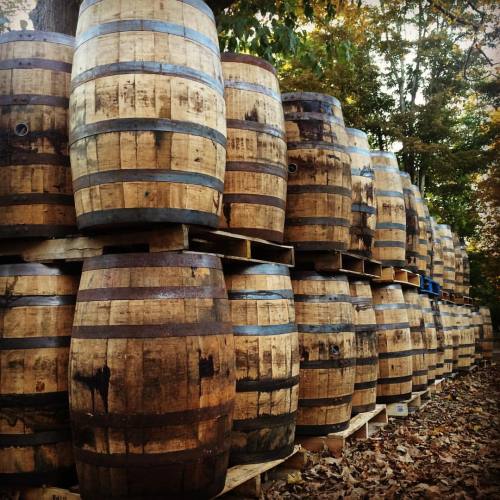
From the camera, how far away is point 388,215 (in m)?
7.84

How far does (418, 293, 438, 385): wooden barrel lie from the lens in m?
9.26

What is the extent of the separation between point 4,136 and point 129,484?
8.14 feet

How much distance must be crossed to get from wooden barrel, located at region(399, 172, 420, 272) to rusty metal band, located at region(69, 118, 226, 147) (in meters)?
5.85

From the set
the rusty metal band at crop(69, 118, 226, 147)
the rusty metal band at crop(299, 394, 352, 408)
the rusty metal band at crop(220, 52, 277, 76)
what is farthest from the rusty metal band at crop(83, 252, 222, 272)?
the rusty metal band at crop(299, 394, 352, 408)

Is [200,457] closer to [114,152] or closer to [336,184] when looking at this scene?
[114,152]

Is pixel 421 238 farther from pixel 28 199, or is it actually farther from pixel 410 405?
pixel 28 199

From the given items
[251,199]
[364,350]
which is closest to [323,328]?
[364,350]

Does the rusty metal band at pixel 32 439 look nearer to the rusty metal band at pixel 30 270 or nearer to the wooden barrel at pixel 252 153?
the rusty metal band at pixel 30 270

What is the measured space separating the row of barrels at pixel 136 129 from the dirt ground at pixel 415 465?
205cm

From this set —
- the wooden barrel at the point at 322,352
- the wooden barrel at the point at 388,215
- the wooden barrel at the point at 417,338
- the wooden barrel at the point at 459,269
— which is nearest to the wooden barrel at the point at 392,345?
the wooden barrel at the point at 388,215

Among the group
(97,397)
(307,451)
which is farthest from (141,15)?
(307,451)

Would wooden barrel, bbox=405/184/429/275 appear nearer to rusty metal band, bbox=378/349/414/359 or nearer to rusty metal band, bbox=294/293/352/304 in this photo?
rusty metal band, bbox=378/349/414/359

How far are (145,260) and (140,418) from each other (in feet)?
3.03

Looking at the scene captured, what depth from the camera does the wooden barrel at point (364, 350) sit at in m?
6.26
